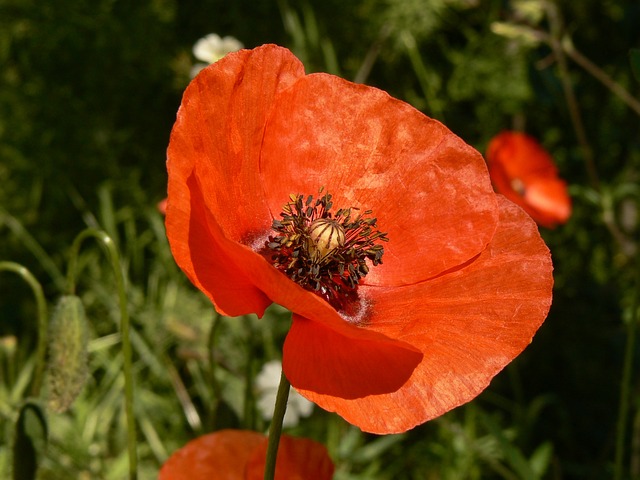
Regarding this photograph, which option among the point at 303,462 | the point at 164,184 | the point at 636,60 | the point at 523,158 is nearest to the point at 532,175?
the point at 523,158

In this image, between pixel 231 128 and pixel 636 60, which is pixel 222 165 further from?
pixel 636 60

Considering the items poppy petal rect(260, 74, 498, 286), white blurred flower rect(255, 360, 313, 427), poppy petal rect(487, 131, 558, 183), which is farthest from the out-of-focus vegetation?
poppy petal rect(260, 74, 498, 286)

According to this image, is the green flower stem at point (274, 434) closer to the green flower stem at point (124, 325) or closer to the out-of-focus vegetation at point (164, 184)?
the green flower stem at point (124, 325)

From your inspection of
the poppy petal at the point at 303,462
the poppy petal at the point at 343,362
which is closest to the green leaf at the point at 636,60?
the poppy petal at the point at 343,362

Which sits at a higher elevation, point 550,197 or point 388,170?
point 388,170

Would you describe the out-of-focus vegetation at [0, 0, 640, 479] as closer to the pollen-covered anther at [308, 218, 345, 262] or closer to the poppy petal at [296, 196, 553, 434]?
the pollen-covered anther at [308, 218, 345, 262]

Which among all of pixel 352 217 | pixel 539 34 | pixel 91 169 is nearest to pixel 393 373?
pixel 352 217
